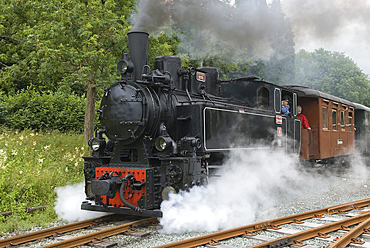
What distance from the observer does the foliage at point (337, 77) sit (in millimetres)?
42906

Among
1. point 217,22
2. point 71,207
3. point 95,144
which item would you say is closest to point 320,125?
point 217,22

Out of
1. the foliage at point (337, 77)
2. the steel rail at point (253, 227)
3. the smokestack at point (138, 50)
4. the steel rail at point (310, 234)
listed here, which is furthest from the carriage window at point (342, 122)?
the foliage at point (337, 77)

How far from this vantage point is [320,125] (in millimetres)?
10172

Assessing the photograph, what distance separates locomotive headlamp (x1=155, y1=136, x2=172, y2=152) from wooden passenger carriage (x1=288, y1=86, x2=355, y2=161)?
531cm

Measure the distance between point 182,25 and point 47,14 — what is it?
3.53 m

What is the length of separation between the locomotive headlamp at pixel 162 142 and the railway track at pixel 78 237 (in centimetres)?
111

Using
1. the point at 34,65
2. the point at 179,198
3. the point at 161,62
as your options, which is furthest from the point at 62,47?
the point at 179,198

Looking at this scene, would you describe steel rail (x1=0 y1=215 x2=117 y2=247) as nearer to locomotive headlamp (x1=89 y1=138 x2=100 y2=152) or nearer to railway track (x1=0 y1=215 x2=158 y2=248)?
railway track (x1=0 y1=215 x2=158 y2=248)

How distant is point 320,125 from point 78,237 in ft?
25.6

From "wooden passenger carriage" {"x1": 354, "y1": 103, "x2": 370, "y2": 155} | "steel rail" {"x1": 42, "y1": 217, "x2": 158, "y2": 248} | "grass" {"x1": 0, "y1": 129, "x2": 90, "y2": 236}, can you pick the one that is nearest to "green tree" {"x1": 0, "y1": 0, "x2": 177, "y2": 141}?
"grass" {"x1": 0, "y1": 129, "x2": 90, "y2": 236}

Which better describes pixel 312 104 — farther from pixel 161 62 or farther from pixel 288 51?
pixel 161 62

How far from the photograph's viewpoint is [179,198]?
17.2ft

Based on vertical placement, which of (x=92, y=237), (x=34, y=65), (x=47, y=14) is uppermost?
(x=47, y=14)

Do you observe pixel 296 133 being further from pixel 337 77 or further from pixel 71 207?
pixel 337 77
